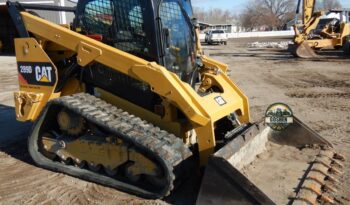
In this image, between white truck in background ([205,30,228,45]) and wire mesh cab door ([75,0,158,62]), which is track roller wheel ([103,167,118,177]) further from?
white truck in background ([205,30,228,45])

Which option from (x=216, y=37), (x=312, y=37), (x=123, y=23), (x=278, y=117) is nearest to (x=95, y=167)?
(x=123, y=23)

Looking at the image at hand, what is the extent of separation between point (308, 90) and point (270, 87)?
1068 millimetres

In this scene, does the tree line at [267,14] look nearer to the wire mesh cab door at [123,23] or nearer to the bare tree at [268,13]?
the bare tree at [268,13]

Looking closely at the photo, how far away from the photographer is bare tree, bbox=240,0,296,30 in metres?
98.1

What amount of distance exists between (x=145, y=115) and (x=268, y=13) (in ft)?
329

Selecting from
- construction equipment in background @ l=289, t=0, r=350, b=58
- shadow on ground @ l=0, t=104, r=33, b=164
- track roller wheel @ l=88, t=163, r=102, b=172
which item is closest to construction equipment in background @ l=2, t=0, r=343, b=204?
track roller wheel @ l=88, t=163, r=102, b=172

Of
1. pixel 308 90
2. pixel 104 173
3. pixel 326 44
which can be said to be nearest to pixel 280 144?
pixel 104 173

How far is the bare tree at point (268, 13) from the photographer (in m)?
98.1

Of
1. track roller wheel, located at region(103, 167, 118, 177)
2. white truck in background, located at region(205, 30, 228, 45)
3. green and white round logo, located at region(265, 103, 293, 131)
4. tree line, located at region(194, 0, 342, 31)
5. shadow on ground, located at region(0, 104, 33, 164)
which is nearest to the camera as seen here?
track roller wheel, located at region(103, 167, 118, 177)

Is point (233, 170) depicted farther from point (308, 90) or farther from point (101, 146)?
point (308, 90)

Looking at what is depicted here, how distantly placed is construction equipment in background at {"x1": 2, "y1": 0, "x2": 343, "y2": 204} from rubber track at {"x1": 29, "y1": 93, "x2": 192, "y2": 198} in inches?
0.5

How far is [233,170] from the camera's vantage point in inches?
143

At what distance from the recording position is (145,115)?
15.6 ft

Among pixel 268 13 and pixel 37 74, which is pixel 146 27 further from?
pixel 268 13
